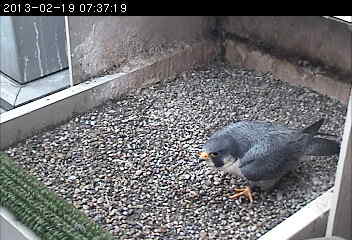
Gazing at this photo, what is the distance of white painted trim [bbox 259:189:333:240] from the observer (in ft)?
4.59

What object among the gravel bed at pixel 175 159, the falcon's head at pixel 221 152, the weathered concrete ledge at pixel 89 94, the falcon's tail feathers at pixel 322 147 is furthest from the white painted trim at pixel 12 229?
the falcon's tail feathers at pixel 322 147

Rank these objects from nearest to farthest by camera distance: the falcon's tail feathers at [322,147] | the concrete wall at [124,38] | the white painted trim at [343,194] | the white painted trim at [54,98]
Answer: the white painted trim at [343,194] → the falcon's tail feathers at [322,147] → the white painted trim at [54,98] → the concrete wall at [124,38]

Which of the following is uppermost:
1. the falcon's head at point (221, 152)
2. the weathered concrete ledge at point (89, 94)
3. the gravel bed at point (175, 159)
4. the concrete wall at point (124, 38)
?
the concrete wall at point (124, 38)

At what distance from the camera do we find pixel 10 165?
65.6 inches

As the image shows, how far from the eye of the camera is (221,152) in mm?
1533

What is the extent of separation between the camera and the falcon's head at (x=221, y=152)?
1533mm

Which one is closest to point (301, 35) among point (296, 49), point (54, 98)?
point (296, 49)

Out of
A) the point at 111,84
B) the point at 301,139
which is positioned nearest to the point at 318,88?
A: the point at 301,139

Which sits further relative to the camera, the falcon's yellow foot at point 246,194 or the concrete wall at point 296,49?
the concrete wall at point 296,49

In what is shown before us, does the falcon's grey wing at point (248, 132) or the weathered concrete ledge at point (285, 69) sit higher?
the falcon's grey wing at point (248, 132)

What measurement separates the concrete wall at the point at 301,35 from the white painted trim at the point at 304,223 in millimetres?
670

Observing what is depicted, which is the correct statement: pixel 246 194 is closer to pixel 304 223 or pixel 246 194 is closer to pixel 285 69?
pixel 304 223

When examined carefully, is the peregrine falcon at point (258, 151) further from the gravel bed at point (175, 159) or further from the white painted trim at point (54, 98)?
the white painted trim at point (54, 98)
